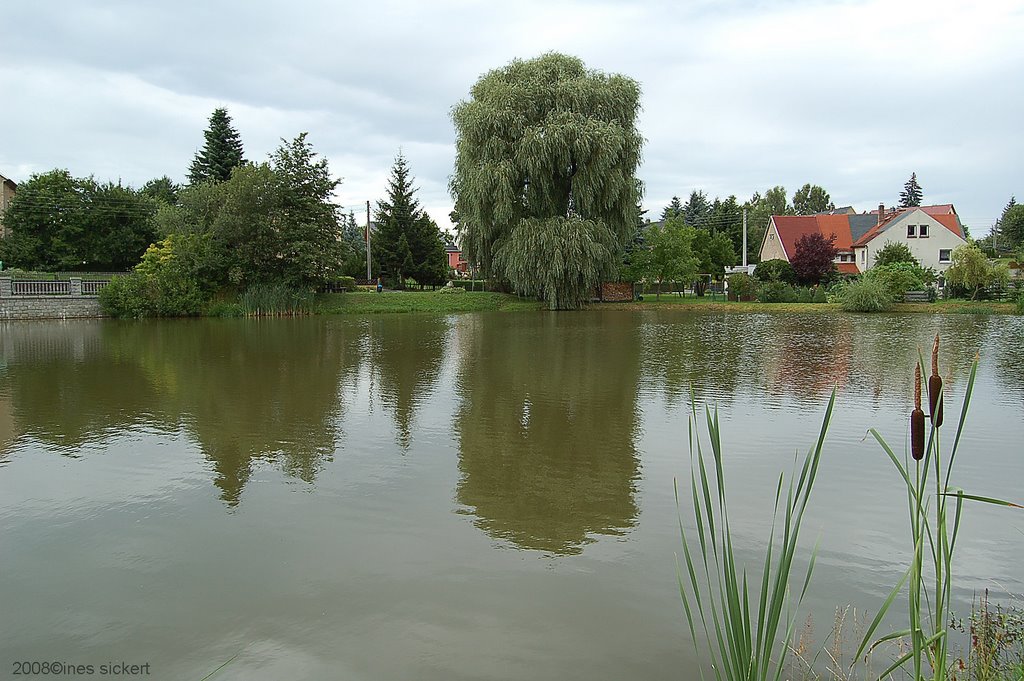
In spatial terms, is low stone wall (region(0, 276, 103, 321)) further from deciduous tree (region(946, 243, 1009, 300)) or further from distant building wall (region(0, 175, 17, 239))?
deciduous tree (region(946, 243, 1009, 300))

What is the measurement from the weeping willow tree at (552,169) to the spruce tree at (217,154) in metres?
18.9

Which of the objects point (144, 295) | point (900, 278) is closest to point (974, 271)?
point (900, 278)

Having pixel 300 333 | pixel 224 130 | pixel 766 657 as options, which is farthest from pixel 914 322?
pixel 224 130

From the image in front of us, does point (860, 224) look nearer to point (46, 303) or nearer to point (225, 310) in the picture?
point (225, 310)

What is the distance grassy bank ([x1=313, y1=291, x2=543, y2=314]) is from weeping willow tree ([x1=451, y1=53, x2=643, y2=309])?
3.05m

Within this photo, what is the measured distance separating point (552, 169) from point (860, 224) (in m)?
34.2

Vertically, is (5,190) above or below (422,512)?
above

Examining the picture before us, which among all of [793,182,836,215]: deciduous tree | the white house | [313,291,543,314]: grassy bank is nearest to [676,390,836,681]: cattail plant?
[313,291,543,314]: grassy bank

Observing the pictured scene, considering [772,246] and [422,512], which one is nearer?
[422,512]

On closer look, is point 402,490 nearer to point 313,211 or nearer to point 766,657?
point 766,657

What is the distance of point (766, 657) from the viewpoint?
2244 millimetres

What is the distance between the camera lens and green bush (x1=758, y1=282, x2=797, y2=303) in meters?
40.0

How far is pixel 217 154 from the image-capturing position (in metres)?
47.5
